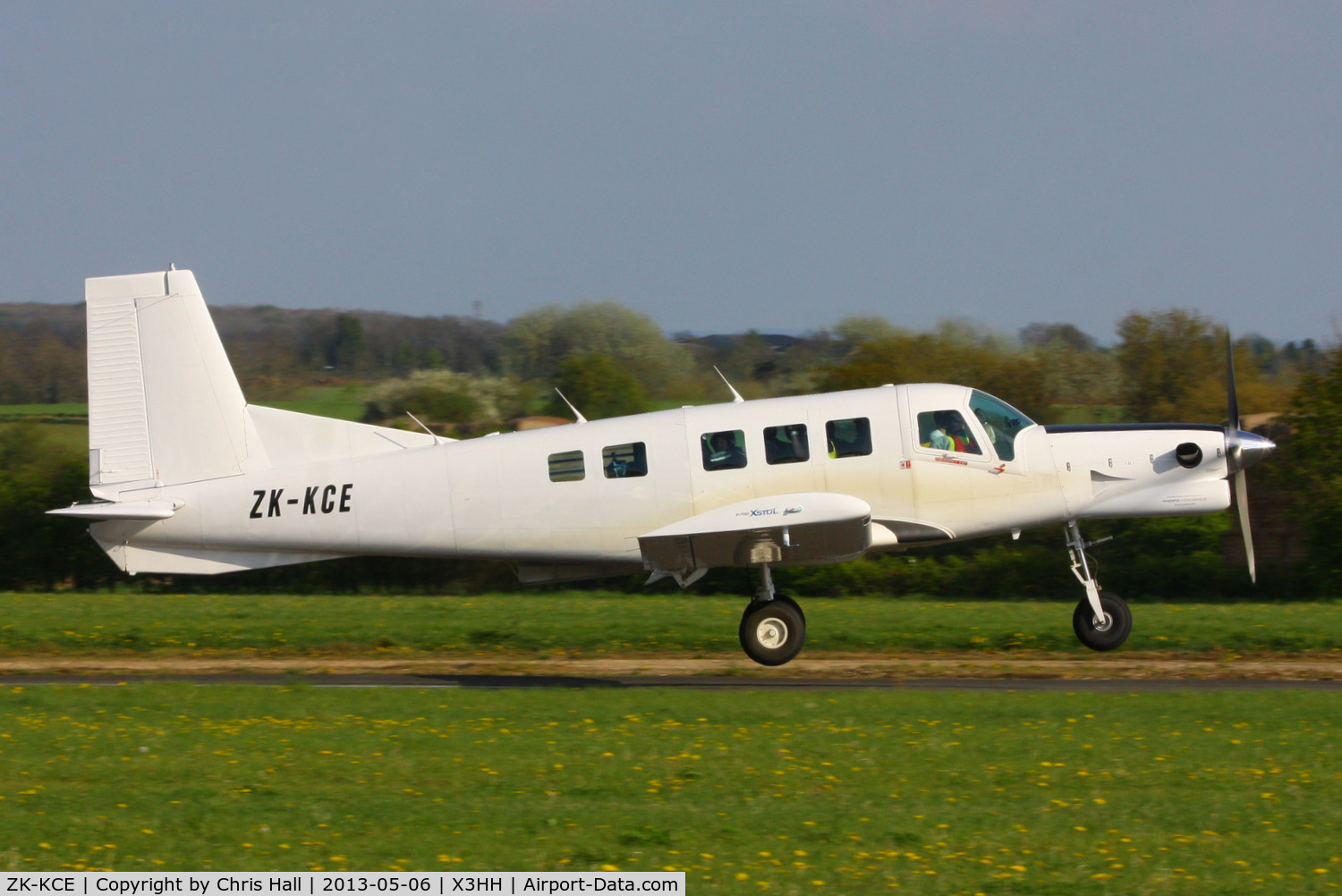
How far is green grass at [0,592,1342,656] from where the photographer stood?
18.7 metres

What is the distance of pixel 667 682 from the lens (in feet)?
50.8

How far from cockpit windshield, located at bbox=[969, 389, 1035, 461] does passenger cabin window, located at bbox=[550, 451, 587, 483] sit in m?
4.47

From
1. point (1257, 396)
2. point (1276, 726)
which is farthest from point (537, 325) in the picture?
point (1276, 726)

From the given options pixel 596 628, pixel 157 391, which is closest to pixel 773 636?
pixel 596 628

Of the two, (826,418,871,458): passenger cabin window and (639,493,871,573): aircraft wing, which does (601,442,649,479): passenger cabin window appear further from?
(826,418,871,458): passenger cabin window

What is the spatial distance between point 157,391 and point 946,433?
30.9ft

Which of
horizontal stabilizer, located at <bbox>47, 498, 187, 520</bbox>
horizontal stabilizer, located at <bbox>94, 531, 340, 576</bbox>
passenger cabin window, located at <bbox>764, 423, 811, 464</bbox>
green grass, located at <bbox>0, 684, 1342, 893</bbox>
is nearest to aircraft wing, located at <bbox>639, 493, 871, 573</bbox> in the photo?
passenger cabin window, located at <bbox>764, 423, 811, 464</bbox>

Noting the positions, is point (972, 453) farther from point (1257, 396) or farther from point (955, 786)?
point (1257, 396)


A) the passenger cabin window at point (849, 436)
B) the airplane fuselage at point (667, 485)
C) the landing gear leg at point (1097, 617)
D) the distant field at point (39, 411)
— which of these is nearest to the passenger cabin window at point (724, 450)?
the airplane fuselage at point (667, 485)

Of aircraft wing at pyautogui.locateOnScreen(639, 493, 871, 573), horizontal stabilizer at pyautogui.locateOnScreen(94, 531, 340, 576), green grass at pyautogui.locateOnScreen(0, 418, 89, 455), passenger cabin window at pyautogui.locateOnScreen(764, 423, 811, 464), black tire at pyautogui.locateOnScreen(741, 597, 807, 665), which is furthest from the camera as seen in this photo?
green grass at pyautogui.locateOnScreen(0, 418, 89, 455)

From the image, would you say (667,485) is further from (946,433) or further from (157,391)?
(157,391)

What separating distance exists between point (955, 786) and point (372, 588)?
937 inches

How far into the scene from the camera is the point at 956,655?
706 inches

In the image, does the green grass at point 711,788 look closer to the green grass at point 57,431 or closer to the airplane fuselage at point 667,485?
the airplane fuselage at point 667,485
